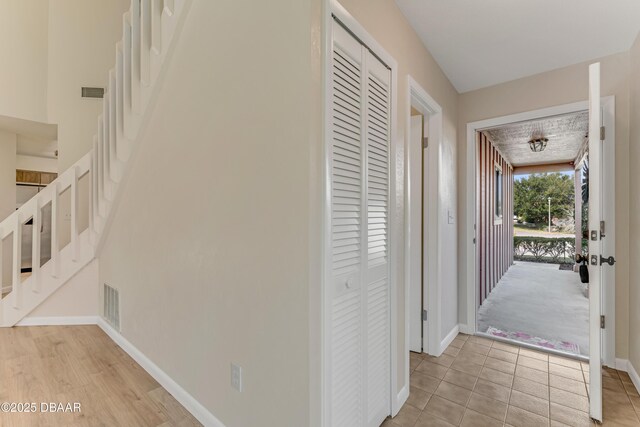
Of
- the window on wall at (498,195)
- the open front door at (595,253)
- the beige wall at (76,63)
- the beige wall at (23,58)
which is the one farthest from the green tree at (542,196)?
the beige wall at (23,58)

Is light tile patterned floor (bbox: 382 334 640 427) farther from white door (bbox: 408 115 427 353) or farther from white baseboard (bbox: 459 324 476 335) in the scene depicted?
white baseboard (bbox: 459 324 476 335)

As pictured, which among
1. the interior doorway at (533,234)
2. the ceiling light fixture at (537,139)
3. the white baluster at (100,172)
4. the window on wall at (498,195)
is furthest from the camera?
the window on wall at (498,195)

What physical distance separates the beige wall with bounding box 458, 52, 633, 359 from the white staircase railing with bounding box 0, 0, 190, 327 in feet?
8.87

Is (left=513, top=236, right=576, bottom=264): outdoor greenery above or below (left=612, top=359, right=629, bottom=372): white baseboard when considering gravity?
above

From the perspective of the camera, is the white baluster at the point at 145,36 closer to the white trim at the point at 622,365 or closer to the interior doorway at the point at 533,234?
the interior doorway at the point at 533,234

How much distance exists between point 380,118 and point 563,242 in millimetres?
8658

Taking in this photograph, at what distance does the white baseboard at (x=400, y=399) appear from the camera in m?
1.76

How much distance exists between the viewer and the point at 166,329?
200 cm

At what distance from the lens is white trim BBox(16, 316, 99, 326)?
3.11 m

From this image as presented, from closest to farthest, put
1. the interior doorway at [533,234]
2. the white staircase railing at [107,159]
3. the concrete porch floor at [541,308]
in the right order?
the white staircase railing at [107,159] → the concrete porch floor at [541,308] → the interior doorway at [533,234]

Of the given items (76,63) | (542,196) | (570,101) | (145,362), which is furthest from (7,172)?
(542,196)

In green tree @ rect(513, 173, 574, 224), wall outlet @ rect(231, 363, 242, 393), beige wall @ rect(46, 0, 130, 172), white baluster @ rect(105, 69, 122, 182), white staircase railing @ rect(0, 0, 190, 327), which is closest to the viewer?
wall outlet @ rect(231, 363, 242, 393)

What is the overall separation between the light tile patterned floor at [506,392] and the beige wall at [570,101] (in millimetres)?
465

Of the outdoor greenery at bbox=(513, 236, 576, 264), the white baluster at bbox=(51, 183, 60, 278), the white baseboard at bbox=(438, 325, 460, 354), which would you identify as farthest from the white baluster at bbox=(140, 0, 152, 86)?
the outdoor greenery at bbox=(513, 236, 576, 264)
